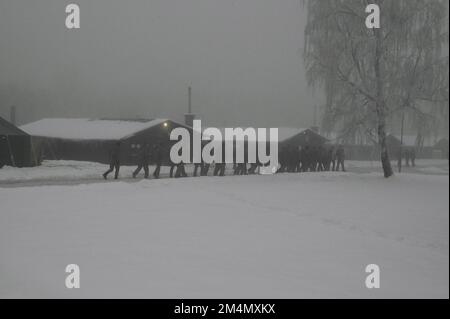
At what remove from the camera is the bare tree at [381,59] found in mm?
16234

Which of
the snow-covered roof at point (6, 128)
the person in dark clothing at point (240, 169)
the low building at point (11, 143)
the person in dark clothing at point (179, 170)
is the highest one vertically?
the snow-covered roof at point (6, 128)

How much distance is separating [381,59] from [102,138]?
18.5m

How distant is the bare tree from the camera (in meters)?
A: 16.2

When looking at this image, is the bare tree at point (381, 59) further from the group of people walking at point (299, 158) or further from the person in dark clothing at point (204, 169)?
the person in dark clothing at point (204, 169)

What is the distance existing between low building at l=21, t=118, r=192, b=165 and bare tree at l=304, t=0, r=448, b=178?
43.2ft

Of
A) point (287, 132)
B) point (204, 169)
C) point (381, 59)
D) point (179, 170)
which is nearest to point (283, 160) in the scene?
point (204, 169)

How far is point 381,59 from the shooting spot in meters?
16.7

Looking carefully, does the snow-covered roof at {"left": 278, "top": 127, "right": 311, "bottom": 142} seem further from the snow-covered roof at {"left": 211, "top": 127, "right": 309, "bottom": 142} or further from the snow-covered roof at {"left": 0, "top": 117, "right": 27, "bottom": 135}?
the snow-covered roof at {"left": 0, "top": 117, "right": 27, "bottom": 135}

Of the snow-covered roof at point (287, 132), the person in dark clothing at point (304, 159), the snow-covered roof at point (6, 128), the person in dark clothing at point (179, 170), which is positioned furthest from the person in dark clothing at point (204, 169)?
the snow-covered roof at point (287, 132)

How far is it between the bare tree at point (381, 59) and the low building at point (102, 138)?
1316cm

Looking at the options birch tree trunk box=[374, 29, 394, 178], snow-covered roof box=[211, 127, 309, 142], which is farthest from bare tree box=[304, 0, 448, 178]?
snow-covered roof box=[211, 127, 309, 142]

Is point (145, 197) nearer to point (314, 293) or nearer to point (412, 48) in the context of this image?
point (314, 293)

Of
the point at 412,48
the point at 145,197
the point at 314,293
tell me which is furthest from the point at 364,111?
the point at 314,293
